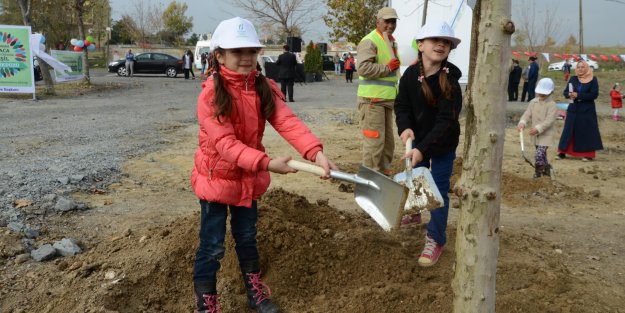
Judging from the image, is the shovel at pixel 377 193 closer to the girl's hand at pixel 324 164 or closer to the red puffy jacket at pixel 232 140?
the girl's hand at pixel 324 164

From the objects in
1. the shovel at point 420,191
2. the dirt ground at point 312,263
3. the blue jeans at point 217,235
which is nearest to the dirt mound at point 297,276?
the dirt ground at point 312,263

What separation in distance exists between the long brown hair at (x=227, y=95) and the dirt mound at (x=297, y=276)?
1.10 m

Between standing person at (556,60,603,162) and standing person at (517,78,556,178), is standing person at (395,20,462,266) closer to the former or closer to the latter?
standing person at (517,78,556,178)

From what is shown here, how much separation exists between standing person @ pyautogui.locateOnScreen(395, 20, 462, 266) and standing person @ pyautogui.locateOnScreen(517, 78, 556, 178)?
3818mm

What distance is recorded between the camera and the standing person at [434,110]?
3596 millimetres

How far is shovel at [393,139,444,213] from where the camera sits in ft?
10.6

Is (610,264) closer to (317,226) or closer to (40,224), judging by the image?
(317,226)

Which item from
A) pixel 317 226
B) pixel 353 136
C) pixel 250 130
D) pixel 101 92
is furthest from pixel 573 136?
pixel 101 92

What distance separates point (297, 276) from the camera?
3482mm

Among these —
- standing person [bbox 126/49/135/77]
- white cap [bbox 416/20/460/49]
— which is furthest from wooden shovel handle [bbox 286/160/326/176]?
standing person [bbox 126/49/135/77]

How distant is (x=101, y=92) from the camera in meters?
20.2

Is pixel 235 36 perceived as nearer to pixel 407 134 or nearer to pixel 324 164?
pixel 324 164

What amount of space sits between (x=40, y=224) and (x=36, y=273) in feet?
3.30

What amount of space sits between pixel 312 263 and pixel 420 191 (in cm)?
86
